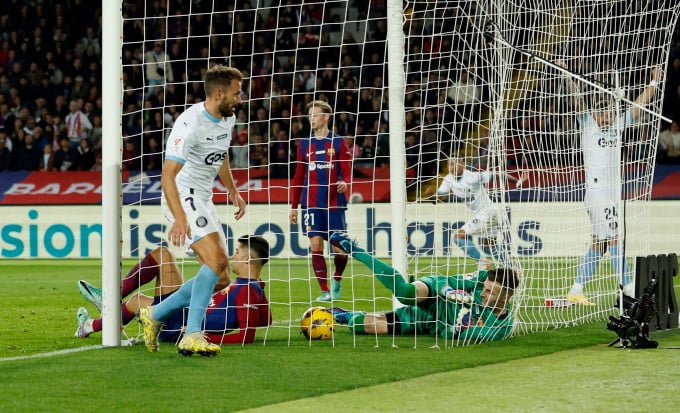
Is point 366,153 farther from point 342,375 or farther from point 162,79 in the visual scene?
point 342,375

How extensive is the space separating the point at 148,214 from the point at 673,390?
1367 centimetres

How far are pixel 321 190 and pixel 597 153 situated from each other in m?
2.99

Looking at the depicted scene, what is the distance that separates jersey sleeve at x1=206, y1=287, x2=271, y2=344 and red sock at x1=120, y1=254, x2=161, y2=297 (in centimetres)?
64

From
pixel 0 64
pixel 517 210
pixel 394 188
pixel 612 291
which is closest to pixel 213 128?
pixel 394 188

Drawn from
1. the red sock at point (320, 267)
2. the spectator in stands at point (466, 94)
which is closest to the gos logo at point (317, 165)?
the red sock at point (320, 267)

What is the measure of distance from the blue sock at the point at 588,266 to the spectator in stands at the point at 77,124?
43.2 ft

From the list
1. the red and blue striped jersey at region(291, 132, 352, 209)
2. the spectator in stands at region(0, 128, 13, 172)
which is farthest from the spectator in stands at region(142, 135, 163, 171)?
the red and blue striped jersey at region(291, 132, 352, 209)

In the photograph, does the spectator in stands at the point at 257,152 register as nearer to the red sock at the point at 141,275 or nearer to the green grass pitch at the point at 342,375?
the green grass pitch at the point at 342,375

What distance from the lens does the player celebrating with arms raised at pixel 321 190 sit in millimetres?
11930

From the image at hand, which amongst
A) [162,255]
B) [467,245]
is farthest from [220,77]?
[467,245]

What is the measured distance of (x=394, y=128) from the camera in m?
9.04

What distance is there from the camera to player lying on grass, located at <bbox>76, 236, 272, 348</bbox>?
27.8ft

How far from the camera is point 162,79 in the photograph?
837 inches

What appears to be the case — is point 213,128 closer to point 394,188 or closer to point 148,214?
point 394,188
